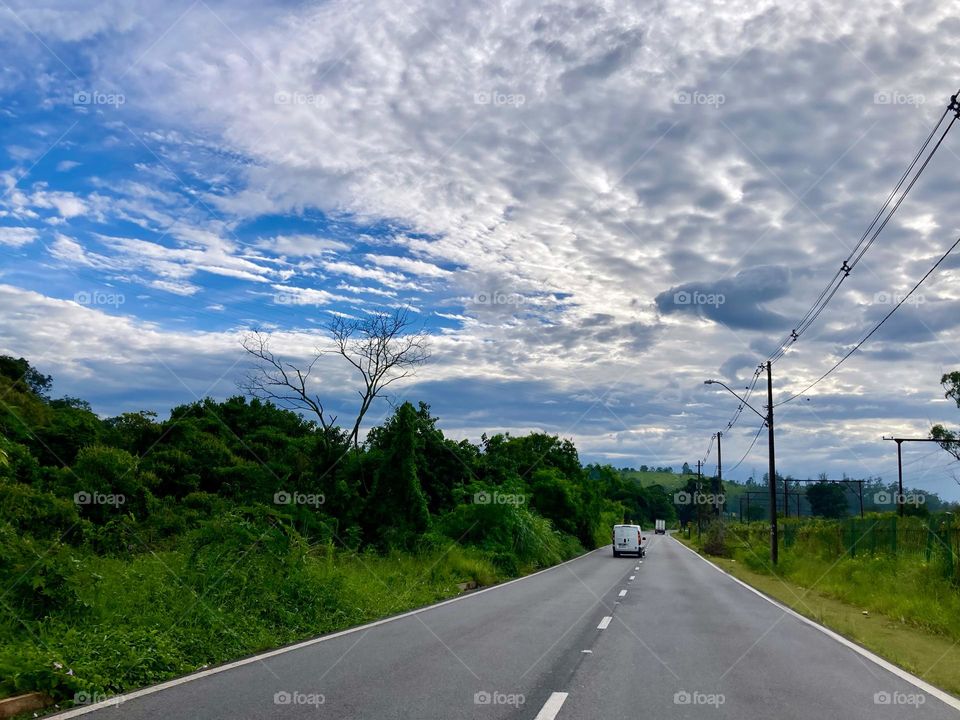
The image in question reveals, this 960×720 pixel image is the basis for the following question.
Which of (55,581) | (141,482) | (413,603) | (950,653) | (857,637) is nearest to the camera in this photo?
(55,581)

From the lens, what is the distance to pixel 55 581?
10094 millimetres

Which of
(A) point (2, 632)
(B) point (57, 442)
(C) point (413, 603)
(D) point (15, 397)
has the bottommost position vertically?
(C) point (413, 603)

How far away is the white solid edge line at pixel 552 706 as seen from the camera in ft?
23.7

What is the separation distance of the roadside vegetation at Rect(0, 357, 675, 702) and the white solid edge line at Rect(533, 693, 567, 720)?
455 cm

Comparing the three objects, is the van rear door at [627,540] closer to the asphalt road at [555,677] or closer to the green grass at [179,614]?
the green grass at [179,614]

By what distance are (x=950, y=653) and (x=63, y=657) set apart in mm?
13012

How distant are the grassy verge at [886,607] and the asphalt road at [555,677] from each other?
78 centimetres

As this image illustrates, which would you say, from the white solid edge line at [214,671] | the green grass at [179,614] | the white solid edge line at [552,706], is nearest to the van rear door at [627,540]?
the green grass at [179,614]

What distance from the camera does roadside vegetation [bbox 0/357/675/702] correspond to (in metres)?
9.80

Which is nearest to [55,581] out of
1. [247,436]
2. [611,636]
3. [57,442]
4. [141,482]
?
[611,636]

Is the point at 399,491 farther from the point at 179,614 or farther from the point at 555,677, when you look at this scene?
the point at 555,677

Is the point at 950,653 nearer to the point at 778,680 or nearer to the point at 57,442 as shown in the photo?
the point at 778,680

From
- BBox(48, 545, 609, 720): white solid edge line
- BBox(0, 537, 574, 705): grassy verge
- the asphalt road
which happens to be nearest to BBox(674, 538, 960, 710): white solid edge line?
the asphalt road

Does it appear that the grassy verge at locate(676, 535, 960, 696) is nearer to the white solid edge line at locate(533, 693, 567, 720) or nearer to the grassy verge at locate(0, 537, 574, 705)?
the white solid edge line at locate(533, 693, 567, 720)
